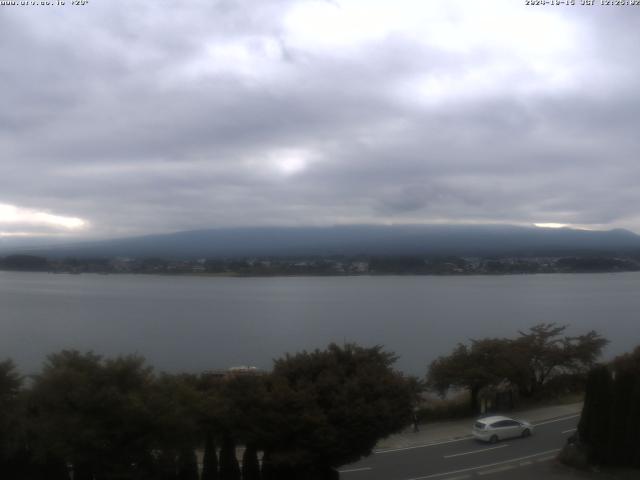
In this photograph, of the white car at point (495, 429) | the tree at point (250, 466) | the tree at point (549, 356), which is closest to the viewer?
the tree at point (250, 466)

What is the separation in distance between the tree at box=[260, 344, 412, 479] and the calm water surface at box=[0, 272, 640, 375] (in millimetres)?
20959

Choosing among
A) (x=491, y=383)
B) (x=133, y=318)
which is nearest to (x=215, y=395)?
(x=491, y=383)

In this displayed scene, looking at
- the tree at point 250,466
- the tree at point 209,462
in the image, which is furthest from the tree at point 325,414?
the tree at point 209,462

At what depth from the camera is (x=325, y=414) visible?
11562 millimetres

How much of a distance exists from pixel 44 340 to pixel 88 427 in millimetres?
35253

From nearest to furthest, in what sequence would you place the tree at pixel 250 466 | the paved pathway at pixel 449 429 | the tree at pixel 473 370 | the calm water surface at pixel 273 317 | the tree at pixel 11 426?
the tree at pixel 11 426 < the tree at pixel 250 466 < the paved pathway at pixel 449 429 < the tree at pixel 473 370 < the calm water surface at pixel 273 317

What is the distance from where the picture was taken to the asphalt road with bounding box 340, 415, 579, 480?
45.1 feet

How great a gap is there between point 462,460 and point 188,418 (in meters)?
6.91

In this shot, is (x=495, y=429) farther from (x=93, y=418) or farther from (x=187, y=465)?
(x=93, y=418)

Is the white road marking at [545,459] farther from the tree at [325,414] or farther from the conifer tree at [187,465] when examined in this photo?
the conifer tree at [187,465]

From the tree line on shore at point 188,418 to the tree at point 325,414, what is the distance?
0.02 m

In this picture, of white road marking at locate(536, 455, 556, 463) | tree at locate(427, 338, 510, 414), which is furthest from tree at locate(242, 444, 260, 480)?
tree at locate(427, 338, 510, 414)

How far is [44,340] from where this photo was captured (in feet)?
139

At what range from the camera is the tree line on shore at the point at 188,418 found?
396 inches
